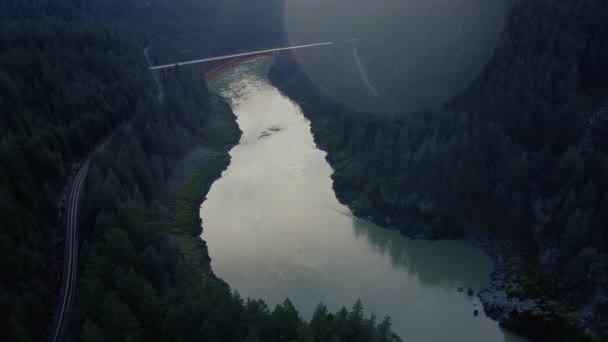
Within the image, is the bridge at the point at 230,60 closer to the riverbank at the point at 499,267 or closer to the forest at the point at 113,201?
the forest at the point at 113,201

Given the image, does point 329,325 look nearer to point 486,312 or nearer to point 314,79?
point 486,312

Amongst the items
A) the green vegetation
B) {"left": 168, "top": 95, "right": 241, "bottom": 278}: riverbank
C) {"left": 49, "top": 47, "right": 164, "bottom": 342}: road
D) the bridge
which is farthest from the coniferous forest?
the bridge

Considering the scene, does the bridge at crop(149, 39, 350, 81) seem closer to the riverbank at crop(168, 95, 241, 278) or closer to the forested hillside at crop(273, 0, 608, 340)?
the riverbank at crop(168, 95, 241, 278)

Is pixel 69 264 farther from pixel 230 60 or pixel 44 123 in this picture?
pixel 230 60

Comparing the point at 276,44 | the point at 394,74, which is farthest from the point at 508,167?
the point at 276,44

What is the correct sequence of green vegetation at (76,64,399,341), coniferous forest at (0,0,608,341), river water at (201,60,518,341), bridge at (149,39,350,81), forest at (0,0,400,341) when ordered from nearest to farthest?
green vegetation at (76,64,399,341) < forest at (0,0,400,341) < coniferous forest at (0,0,608,341) < river water at (201,60,518,341) < bridge at (149,39,350,81)

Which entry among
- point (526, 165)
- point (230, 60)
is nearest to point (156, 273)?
point (526, 165)
